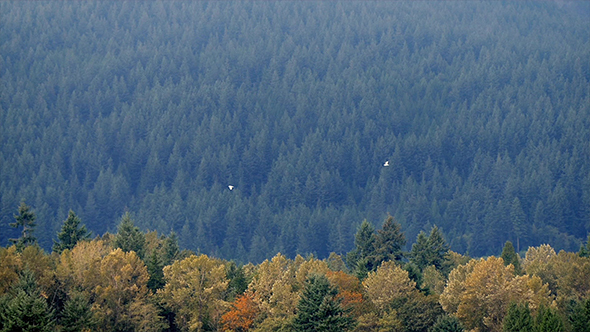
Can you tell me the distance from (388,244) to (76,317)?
48280 millimetres

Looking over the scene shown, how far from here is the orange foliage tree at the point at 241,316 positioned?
7919 cm

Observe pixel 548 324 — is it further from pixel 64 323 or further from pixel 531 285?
pixel 64 323

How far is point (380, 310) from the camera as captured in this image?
82.8m

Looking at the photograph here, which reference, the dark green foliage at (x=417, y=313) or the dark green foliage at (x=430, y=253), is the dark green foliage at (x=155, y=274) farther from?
the dark green foliage at (x=430, y=253)

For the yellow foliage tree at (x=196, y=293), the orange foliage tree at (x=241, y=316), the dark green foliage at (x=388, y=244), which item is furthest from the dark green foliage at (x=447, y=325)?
the dark green foliage at (x=388, y=244)

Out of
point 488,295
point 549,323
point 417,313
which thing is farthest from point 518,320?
point 417,313

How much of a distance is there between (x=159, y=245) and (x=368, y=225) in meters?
25.6

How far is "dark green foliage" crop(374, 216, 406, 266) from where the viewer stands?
365 feet

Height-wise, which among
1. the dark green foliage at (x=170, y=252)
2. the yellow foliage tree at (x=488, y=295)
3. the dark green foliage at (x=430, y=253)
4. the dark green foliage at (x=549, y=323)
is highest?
the dark green foliage at (x=549, y=323)

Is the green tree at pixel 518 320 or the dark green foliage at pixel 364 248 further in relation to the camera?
the dark green foliage at pixel 364 248

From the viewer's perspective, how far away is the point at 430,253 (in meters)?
112

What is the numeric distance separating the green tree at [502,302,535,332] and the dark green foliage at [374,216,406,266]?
126 ft

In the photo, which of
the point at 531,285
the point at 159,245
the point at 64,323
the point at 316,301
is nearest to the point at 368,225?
the point at 159,245

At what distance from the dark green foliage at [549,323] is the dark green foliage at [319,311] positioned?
13683mm
